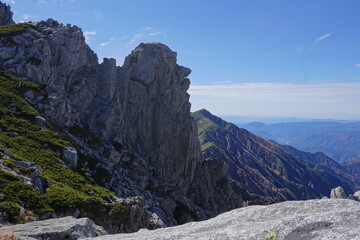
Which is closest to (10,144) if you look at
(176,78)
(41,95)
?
(41,95)

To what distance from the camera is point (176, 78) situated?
105 meters

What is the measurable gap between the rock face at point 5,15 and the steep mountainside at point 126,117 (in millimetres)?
649

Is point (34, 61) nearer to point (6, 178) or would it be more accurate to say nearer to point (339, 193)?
point (6, 178)

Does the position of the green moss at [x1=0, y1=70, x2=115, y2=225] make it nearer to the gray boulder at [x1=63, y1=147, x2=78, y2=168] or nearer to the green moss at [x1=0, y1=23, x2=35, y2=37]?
the gray boulder at [x1=63, y1=147, x2=78, y2=168]

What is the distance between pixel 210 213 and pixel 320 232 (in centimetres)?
9184

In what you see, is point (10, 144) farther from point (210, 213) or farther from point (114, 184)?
point (210, 213)

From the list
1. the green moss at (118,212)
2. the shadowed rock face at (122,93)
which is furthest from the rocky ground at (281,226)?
the shadowed rock face at (122,93)

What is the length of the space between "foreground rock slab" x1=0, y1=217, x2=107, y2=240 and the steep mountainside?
→ 18586 millimetres

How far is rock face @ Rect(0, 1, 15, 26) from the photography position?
10094 centimetres

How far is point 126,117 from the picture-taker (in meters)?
90.2

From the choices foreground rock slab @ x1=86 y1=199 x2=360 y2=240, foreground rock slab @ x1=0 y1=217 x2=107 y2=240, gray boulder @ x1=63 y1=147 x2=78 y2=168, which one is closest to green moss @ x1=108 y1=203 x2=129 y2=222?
gray boulder @ x1=63 y1=147 x2=78 y2=168

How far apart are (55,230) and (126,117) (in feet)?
246

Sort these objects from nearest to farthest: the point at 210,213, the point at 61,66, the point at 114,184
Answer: the point at 114,184, the point at 61,66, the point at 210,213

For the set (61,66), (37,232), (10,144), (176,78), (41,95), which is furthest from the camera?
(176,78)
